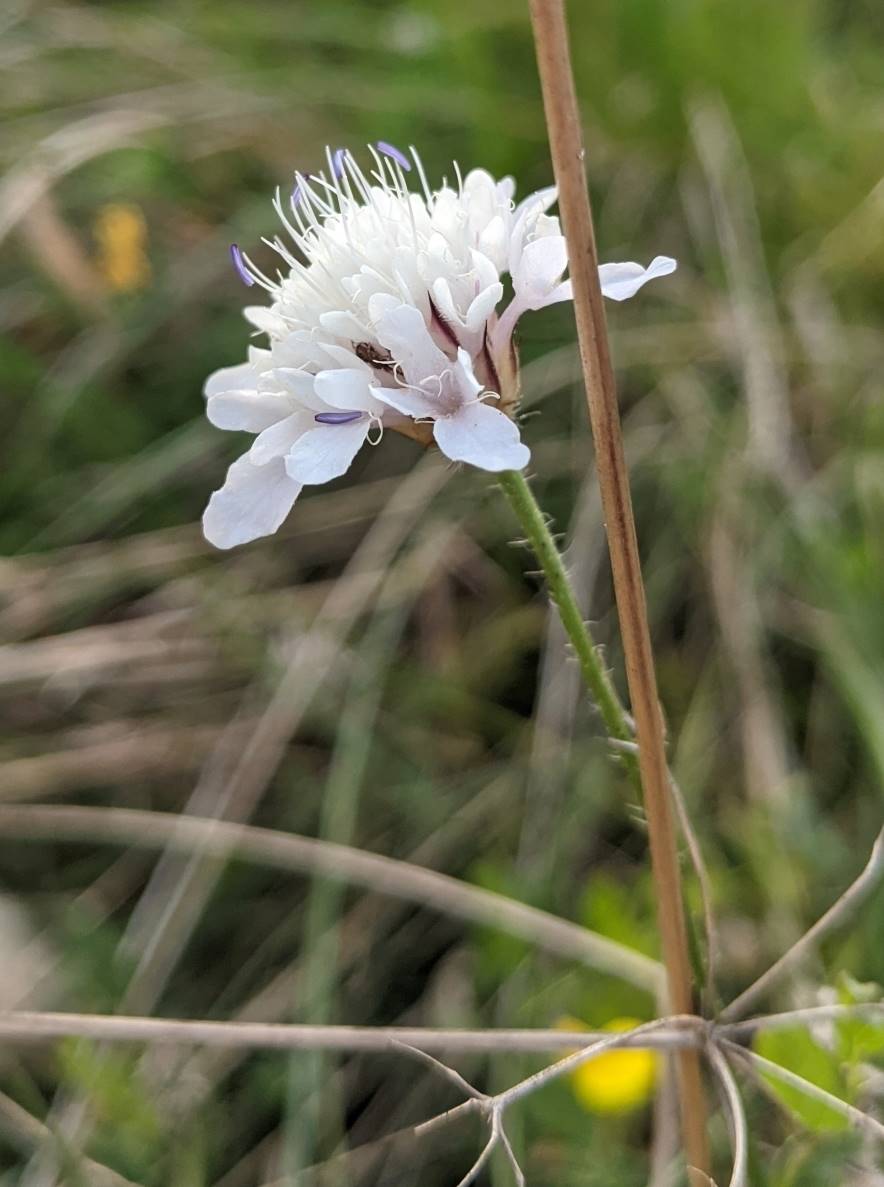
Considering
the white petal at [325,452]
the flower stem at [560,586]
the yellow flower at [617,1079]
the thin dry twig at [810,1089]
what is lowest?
the yellow flower at [617,1079]

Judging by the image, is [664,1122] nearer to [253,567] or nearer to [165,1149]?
[165,1149]

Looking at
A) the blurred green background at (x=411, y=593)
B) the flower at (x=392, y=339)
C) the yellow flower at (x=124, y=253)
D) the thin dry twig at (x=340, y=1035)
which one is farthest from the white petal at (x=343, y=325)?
the yellow flower at (x=124, y=253)

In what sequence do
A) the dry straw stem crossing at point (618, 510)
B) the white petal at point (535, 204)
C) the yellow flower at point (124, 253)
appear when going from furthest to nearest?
the yellow flower at point (124, 253) → the white petal at point (535, 204) → the dry straw stem crossing at point (618, 510)

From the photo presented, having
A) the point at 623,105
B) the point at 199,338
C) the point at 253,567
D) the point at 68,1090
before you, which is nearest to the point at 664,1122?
the point at 68,1090

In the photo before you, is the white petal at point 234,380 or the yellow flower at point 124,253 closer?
the white petal at point 234,380

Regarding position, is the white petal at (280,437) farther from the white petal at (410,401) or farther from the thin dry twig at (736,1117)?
the thin dry twig at (736,1117)

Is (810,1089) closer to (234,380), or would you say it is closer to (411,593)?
(234,380)

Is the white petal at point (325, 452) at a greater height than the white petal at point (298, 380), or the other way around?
the white petal at point (298, 380)

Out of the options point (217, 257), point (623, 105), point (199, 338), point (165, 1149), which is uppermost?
point (623, 105)
